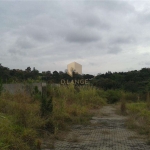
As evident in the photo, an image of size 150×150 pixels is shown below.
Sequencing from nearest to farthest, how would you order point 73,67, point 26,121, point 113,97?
1. point 26,121
2. point 113,97
3. point 73,67

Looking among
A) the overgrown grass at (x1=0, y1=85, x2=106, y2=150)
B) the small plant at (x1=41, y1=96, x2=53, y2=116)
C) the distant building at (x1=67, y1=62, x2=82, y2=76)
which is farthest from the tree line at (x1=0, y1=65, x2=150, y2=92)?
the small plant at (x1=41, y1=96, x2=53, y2=116)

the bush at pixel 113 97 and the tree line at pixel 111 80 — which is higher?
the tree line at pixel 111 80

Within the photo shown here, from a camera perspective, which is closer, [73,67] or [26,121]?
[26,121]

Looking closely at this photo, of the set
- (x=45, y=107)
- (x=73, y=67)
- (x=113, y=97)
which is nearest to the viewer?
(x=45, y=107)

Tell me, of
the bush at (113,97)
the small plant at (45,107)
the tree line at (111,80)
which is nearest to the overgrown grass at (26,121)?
the small plant at (45,107)

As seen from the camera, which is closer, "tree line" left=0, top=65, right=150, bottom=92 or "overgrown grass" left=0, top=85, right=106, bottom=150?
"overgrown grass" left=0, top=85, right=106, bottom=150

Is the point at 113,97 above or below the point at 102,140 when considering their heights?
above

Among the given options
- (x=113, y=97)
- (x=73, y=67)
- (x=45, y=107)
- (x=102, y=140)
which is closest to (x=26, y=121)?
(x=45, y=107)

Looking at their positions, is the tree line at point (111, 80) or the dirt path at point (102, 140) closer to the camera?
the dirt path at point (102, 140)

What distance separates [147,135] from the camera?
6789 mm

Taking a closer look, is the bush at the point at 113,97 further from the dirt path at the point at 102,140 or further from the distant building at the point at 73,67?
the dirt path at the point at 102,140

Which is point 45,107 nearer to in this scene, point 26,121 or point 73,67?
point 26,121

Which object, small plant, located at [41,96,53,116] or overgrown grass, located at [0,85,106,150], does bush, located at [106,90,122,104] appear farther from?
small plant, located at [41,96,53,116]

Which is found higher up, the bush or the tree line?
the tree line
